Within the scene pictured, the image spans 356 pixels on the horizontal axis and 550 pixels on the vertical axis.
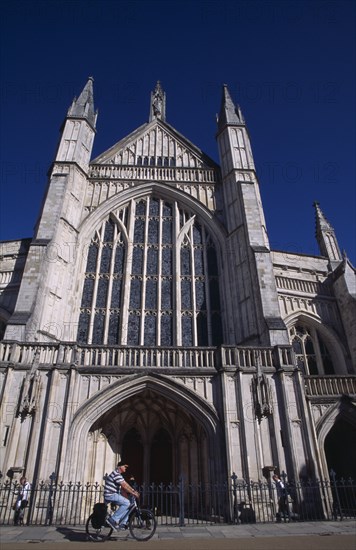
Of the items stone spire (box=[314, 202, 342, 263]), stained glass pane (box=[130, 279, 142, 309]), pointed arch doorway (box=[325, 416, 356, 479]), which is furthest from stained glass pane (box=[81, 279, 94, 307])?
stone spire (box=[314, 202, 342, 263])

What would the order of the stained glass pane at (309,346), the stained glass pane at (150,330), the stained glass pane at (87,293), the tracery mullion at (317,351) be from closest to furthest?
the stained glass pane at (150,330), the tracery mullion at (317,351), the stained glass pane at (87,293), the stained glass pane at (309,346)

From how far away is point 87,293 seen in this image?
15.7m

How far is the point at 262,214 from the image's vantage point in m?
17.0

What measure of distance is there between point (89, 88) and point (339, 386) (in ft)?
67.0

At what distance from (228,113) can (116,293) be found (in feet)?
39.9

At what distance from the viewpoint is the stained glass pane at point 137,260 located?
1653 cm

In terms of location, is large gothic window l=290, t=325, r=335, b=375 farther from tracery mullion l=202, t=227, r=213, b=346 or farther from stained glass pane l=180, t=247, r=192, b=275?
stained glass pane l=180, t=247, r=192, b=275

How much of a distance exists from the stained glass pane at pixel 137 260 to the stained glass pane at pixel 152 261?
0.35 m

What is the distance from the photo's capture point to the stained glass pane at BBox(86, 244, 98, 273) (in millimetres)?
16344

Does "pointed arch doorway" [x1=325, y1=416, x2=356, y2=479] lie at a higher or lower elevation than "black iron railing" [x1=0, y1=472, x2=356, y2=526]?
higher

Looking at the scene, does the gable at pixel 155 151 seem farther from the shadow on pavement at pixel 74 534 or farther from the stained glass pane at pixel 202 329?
the shadow on pavement at pixel 74 534

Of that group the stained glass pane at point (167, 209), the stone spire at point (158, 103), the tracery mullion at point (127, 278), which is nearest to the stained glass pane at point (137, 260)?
the tracery mullion at point (127, 278)

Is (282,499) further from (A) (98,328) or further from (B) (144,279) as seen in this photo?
(B) (144,279)

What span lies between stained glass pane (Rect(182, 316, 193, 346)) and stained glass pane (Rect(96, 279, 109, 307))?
3349mm
